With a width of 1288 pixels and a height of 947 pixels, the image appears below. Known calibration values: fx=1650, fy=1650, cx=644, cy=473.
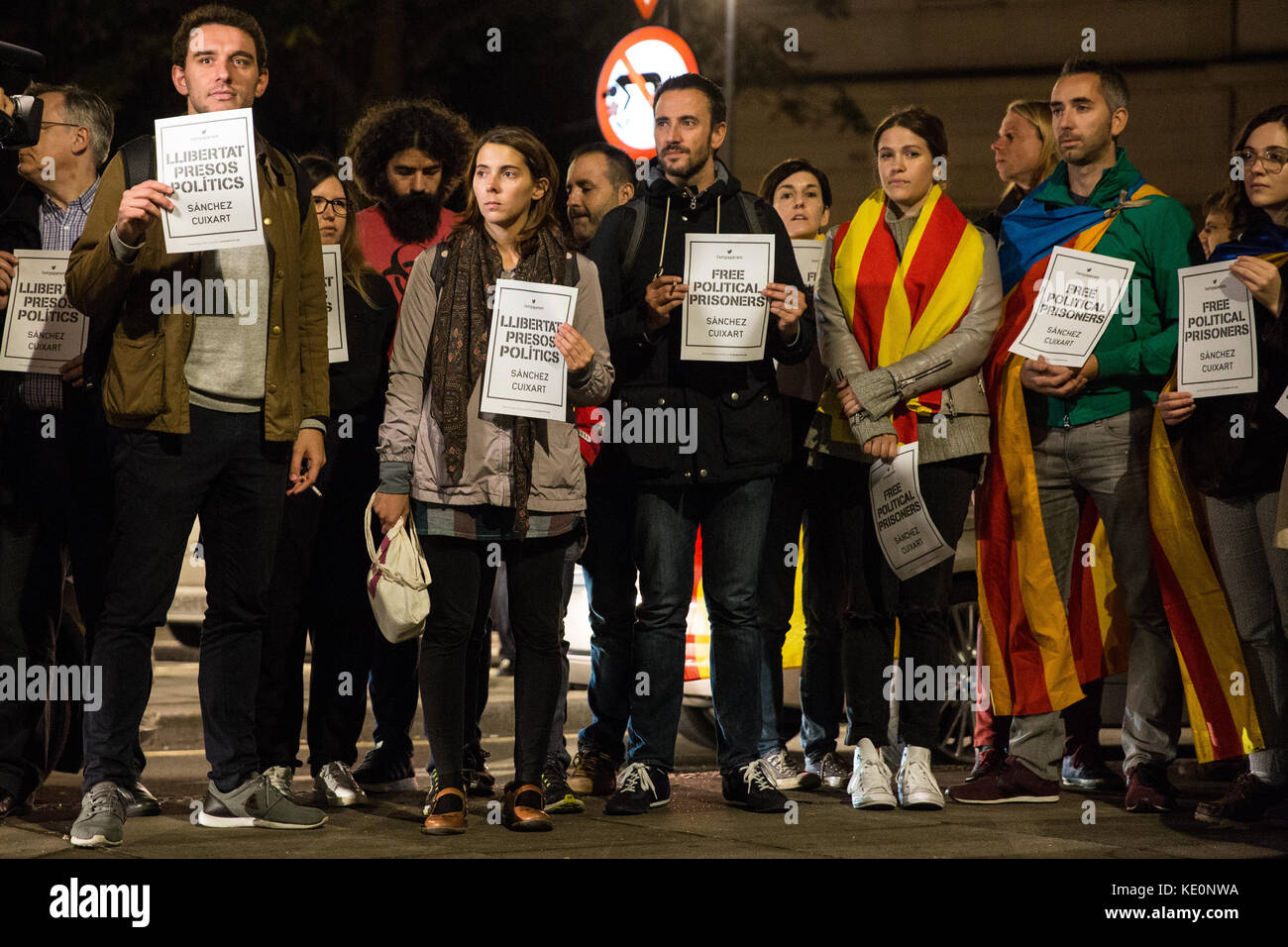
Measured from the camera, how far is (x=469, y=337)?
18.1ft

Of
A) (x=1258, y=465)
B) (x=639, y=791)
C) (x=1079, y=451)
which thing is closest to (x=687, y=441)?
(x=639, y=791)

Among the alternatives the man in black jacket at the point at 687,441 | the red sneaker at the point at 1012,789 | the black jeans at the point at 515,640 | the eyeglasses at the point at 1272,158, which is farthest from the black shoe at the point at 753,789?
the eyeglasses at the point at 1272,158

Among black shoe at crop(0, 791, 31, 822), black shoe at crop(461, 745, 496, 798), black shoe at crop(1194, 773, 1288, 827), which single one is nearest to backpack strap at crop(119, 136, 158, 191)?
black shoe at crop(0, 791, 31, 822)

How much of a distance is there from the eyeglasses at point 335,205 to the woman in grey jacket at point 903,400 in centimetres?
186

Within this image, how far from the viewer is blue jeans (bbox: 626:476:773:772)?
5.89 m

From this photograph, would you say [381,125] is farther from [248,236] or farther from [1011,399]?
[1011,399]

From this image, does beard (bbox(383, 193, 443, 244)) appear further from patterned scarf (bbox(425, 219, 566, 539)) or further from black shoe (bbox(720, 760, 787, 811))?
black shoe (bbox(720, 760, 787, 811))

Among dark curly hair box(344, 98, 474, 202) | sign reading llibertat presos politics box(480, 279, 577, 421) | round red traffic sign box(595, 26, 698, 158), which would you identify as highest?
round red traffic sign box(595, 26, 698, 158)

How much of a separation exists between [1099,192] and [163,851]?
13.5 feet

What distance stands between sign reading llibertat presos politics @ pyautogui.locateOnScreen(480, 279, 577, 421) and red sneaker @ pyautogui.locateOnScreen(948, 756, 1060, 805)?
2.14 m

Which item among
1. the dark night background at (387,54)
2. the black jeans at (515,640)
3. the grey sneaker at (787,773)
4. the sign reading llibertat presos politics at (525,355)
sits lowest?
the grey sneaker at (787,773)

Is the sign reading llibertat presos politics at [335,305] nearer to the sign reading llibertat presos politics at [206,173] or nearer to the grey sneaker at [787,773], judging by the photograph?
the sign reading llibertat presos politics at [206,173]

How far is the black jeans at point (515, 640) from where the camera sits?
5.43 metres

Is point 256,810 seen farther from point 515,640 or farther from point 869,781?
point 869,781
